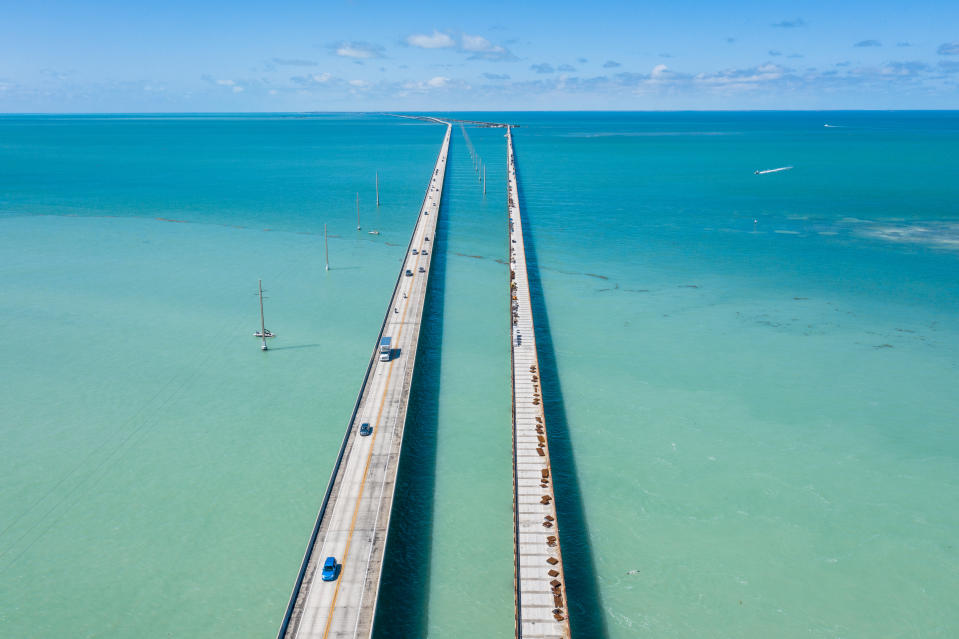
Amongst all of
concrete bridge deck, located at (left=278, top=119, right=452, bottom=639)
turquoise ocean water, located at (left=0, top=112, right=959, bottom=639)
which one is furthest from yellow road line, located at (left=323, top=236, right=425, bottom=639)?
turquoise ocean water, located at (left=0, top=112, right=959, bottom=639)

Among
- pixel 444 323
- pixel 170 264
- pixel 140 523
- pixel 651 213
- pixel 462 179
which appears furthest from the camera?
pixel 462 179

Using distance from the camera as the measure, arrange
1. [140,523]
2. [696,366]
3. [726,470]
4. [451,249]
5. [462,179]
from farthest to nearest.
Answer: [462,179] < [451,249] < [696,366] < [726,470] < [140,523]

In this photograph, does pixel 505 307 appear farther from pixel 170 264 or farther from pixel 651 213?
pixel 651 213

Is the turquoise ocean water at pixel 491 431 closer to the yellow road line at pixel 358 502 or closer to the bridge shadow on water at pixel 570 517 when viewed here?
the bridge shadow on water at pixel 570 517

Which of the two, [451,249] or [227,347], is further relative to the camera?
[451,249]

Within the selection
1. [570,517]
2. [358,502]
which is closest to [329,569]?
[358,502]

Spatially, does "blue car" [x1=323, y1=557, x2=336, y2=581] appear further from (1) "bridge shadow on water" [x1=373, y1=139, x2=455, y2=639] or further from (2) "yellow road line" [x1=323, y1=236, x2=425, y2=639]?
(1) "bridge shadow on water" [x1=373, y1=139, x2=455, y2=639]

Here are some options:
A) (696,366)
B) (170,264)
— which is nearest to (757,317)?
(696,366)
